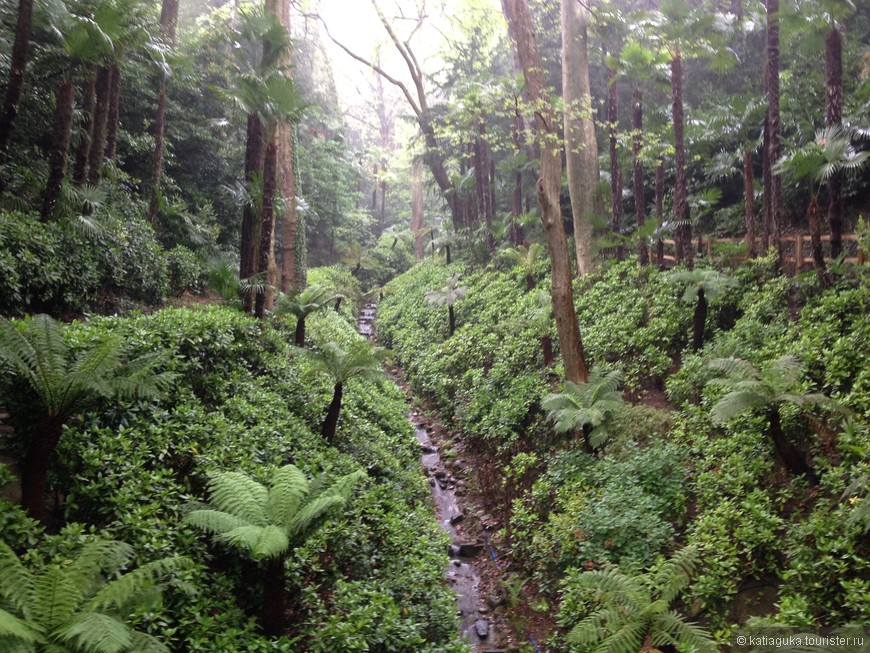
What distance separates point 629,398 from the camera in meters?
8.52

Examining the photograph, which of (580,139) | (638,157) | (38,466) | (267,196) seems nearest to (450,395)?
(267,196)

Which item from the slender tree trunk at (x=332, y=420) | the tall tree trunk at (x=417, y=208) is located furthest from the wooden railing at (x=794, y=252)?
the tall tree trunk at (x=417, y=208)

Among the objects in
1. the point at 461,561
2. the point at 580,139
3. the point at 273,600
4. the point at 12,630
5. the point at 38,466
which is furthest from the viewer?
the point at 580,139

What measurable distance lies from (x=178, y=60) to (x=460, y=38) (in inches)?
629

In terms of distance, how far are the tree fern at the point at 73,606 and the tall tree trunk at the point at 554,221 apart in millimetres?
6932

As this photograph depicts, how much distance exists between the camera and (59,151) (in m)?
8.70

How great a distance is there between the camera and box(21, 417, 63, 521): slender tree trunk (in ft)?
12.4

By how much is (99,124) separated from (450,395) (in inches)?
354

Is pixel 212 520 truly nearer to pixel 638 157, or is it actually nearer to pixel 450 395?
pixel 450 395

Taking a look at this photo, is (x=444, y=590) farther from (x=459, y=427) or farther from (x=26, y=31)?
(x=26, y=31)

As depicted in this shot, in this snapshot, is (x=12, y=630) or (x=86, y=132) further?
(x=86, y=132)

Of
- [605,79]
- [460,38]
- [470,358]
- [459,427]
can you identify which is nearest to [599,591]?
[459,427]

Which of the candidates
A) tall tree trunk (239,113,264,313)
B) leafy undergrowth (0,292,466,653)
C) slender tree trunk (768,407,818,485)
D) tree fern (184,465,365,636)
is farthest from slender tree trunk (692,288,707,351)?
tall tree trunk (239,113,264,313)

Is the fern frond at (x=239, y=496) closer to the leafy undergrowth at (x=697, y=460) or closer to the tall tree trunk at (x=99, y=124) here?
the leafy undergrowth at (x=697, y=460)
